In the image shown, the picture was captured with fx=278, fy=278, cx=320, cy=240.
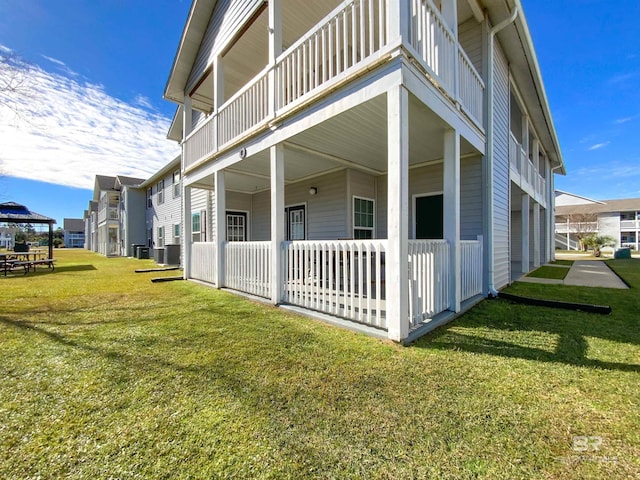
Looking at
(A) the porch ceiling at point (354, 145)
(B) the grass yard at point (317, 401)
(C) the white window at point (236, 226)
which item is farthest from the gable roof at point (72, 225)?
(B) the grass yard at point (317, 401)

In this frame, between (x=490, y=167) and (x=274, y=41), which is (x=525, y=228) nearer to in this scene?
(x=490, y=167)

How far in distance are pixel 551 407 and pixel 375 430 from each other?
4.67ft

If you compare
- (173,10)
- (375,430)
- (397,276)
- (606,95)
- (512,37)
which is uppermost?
(606,95)

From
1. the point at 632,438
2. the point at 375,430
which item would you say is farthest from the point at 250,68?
the point at 632,438

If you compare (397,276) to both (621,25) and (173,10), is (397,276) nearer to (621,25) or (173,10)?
(173,10)

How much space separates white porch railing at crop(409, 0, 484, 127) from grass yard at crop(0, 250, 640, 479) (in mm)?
3799

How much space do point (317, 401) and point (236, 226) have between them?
9557 millimetres

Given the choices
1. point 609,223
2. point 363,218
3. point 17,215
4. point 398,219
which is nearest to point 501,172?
point 363,218

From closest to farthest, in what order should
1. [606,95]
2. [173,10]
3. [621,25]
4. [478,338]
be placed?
[478,338] < [173,10] < [621,25] < [606,95]

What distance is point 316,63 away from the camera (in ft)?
14.1

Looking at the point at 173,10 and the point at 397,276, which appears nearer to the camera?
the point at 397,276

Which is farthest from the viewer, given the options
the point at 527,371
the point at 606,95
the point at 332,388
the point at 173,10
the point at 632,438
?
the point at 606,95

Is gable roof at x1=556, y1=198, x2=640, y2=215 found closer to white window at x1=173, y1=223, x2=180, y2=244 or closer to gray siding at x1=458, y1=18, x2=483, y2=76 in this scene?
gray siding at x1=458, y1=18, x2=483, y2=76

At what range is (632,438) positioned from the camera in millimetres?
1801
